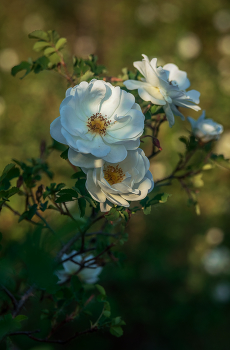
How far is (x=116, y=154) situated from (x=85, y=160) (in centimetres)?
6

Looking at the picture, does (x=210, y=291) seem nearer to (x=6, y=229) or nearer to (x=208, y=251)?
(x=208, y=251)

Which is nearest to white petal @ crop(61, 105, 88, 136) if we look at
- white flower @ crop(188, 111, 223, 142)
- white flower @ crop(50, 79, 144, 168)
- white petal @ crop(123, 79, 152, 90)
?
white flower @ crop(50, 79, 144, 168)

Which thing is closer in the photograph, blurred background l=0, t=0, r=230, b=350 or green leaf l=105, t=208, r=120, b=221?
green leaf l=105, t=208, r=120, b=221

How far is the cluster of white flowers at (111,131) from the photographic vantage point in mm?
557

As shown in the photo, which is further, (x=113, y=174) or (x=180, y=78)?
(x=180, y=78)

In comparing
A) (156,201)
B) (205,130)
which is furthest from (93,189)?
(205,130)

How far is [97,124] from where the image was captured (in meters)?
0.62

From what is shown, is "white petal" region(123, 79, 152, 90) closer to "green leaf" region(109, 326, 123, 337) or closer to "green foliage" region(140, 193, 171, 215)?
"green foliage" region(140, 193, 171, 215)

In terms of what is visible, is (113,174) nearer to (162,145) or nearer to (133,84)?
(133,84)

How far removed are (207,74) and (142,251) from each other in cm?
192

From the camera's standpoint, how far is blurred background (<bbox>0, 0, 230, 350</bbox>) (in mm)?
1916

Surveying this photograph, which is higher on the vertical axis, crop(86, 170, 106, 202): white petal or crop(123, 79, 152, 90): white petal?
crop(123, 79, 152, 90): white petal

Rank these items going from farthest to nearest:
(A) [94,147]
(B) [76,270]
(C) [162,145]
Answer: (C) [162,145]
(B) [76,270]
(A) [94,147]

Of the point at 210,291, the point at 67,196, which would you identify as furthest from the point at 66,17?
the point at 67,196
